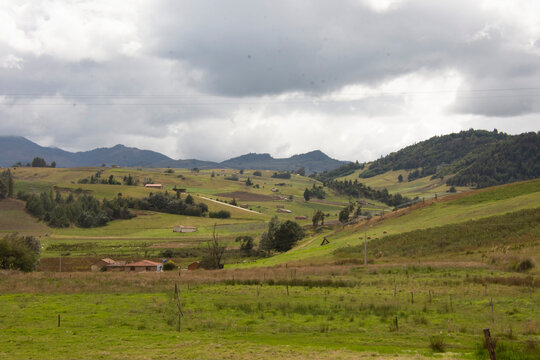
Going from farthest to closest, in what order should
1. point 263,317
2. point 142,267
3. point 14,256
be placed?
point 142,267 < point 14,256 < point 263,317

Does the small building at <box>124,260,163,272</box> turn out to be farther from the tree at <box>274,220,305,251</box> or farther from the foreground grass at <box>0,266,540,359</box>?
the foreground grass at <box>0,266,540,359</box>

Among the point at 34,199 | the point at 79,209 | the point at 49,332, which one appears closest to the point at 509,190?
the point at 49,332

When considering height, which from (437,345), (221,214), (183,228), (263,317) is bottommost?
(183,228)

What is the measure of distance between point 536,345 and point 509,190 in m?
78.0

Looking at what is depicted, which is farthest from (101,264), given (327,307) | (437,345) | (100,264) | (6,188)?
(6,188)

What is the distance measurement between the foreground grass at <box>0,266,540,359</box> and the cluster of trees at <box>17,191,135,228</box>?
123 m

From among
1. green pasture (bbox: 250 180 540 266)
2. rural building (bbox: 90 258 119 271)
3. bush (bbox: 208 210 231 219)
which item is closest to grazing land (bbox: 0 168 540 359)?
green pasture (bbox: 250 180 540 266)

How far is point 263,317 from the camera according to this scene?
25953 millimetres

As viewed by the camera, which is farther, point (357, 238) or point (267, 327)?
point (357, 238)

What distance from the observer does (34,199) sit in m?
165

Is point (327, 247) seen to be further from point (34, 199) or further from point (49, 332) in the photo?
point (34, 199)

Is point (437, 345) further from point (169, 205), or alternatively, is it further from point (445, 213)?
point (169, 205)

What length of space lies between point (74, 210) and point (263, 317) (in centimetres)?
15112

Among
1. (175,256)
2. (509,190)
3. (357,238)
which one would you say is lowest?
(175,256)
